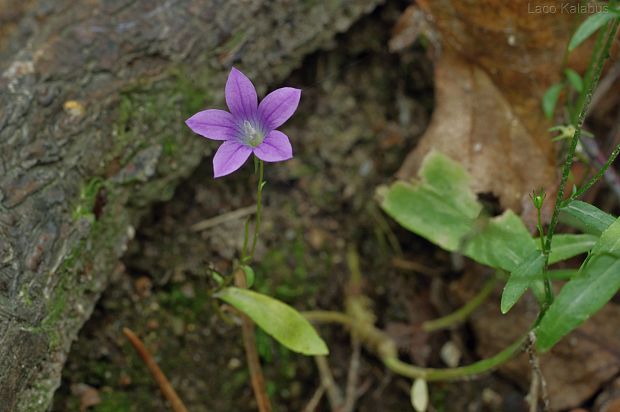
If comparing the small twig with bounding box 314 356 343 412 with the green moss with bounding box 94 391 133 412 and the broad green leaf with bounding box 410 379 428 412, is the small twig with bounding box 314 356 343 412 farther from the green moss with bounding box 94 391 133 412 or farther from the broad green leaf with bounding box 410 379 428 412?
the green moss with bounding box 94 391 133 412

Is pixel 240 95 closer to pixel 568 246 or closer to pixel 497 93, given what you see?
pixel 568 246

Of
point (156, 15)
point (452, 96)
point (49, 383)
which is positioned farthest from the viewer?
point (452, 96)

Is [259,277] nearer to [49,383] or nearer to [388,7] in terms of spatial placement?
[49,383]

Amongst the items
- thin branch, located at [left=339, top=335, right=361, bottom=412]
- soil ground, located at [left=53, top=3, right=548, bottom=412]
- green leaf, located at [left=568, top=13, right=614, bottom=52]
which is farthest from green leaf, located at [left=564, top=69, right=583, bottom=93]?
thin branch, located at [left=339, top=335, right=361, bottom=412]

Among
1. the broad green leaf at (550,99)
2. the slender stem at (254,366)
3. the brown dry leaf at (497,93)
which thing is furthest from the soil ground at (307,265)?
the broad green leaf at (550,99)

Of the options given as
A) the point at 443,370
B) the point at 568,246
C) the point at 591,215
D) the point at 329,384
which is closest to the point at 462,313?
the point at 443,370

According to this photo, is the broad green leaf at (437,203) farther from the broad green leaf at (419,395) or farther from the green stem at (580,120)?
the broad green leaf at (419,395)

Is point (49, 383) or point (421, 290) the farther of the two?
point (421, 290)

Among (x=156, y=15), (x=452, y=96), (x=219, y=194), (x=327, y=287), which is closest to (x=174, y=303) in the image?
(x=219, y=194)
